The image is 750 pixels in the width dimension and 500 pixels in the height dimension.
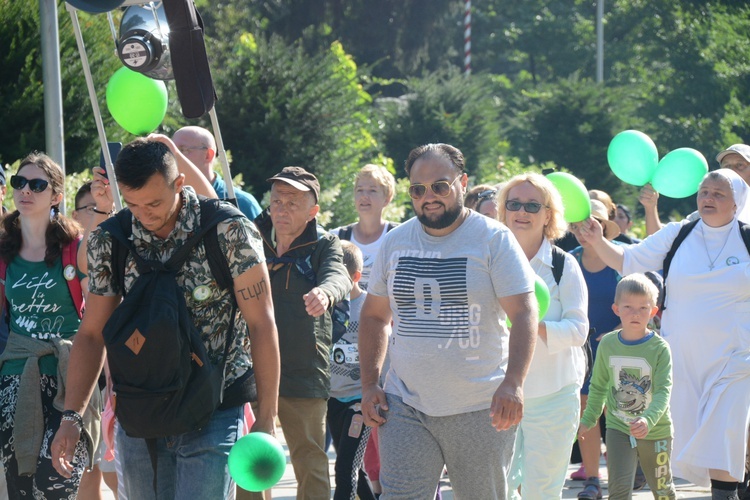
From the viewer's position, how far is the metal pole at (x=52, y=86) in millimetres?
9234

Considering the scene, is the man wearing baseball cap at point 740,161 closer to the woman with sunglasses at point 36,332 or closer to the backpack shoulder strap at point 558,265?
the backpack shoulder strap at point 558,265

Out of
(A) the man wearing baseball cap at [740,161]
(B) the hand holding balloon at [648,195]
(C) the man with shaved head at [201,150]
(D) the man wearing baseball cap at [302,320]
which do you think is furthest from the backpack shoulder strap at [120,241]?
(B) the hand holding balloon at [648,195]

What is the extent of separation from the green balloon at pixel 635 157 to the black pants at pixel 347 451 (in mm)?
3160

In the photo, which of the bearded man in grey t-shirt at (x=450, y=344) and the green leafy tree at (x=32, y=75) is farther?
the green leafy tree at (x=32, y=75)

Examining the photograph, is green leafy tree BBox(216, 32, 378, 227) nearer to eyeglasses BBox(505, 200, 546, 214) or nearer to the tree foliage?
the tree foliage

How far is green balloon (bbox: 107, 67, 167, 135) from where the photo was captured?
642 centimetres

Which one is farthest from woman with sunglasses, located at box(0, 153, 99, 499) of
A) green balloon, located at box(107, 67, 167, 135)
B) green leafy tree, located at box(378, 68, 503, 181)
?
green leafy tree, located at box(378, 68, 503, 181)

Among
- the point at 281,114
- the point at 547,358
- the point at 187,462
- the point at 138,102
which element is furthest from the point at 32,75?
the point at 187,462

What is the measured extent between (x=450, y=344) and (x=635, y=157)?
451 centimetres

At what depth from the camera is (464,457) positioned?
16.2 ft

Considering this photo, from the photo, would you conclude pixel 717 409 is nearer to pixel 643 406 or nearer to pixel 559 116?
pixel 643 406

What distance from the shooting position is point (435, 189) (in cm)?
504

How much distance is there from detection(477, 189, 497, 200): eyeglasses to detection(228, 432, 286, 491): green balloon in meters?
4.60

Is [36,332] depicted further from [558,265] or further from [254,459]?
[558,265]
